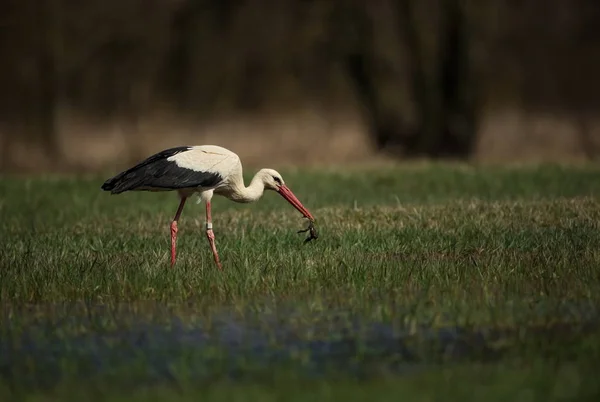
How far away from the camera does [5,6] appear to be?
25.2 m

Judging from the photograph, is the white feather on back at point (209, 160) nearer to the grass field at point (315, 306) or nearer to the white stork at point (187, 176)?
the white stork at point (187, 176)

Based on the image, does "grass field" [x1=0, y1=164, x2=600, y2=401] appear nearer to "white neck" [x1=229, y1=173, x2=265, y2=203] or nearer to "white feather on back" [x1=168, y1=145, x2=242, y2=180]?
"white neck" [x1=229, y1=173, x2=265, y2=203]

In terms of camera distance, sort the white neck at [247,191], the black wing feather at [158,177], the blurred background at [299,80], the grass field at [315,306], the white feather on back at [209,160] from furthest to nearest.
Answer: the blurred background at [299,80], the white neck at [247,191], the white feather on back at [209,160], the black wing feather at [158,177], the grass field at [315,306]

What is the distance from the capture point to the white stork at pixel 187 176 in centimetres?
988

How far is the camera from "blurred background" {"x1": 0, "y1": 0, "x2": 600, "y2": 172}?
23.5 metres

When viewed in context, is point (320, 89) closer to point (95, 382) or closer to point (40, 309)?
point (40, 309)

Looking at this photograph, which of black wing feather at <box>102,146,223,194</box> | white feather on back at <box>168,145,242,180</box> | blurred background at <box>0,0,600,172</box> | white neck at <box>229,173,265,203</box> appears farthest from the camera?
blurred background at <box>0,0,600,172</box>

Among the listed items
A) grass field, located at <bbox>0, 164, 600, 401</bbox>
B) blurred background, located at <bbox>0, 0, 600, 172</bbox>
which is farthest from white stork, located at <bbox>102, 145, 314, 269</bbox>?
blurred background, located at <bbox>0, 0, 600, 172</bbox>

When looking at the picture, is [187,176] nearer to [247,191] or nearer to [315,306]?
[247,191]

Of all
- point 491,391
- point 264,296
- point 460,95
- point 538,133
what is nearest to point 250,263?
point 264,296

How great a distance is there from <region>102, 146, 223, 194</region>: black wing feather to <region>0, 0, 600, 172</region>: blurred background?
1300 centimetres

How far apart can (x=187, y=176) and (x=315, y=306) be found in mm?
2598

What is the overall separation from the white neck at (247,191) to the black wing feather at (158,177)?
484 mm

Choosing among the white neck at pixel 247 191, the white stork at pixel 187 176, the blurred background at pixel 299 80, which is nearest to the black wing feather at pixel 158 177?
the white stork at pixel 187 176
